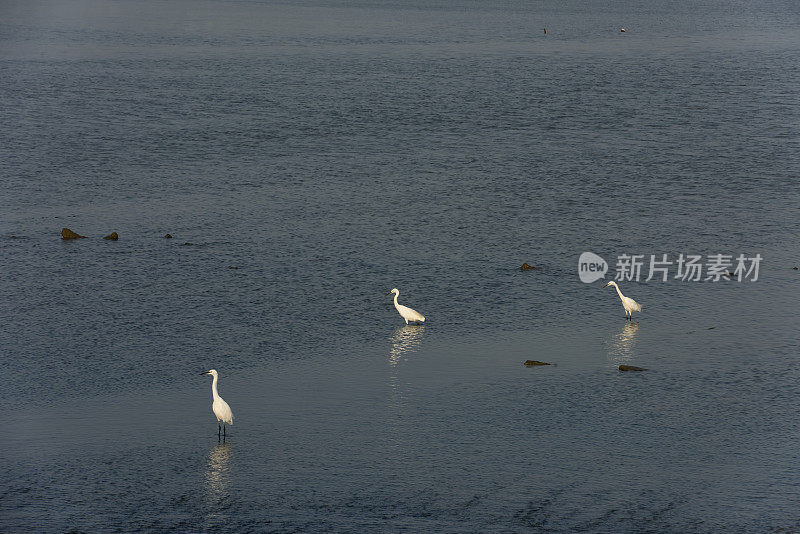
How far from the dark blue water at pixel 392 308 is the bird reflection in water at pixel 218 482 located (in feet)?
0.17

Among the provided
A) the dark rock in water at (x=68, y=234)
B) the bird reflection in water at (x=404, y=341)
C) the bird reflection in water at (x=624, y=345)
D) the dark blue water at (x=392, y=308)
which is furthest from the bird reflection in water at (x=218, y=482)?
the dark rock in water at (x=68, y=234)

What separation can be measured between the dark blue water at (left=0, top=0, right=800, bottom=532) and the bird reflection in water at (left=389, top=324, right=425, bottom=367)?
0.07 m

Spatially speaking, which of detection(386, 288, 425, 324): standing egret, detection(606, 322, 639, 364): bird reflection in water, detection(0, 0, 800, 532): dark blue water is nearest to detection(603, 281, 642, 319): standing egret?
detection(606, 322, 639, 364): bird reflection in water

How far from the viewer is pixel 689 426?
15.5m

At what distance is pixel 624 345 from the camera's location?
18.8 m

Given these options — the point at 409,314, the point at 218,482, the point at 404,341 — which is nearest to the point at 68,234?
the point at 409,314

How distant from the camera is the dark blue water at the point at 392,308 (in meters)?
13.6

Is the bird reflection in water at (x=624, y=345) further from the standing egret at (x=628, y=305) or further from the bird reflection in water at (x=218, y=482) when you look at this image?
the bird reflection in water at (x=218, y=482)

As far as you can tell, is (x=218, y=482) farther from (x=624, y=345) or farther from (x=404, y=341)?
(x=624, y=345)

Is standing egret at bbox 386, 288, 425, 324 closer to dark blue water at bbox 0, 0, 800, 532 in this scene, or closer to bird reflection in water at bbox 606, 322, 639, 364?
dark blue water at bbox 0, 0, 800, 532

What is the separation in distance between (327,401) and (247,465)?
2457 mm

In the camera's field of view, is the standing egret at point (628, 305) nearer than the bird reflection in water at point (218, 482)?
No

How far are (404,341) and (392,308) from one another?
1.70 m

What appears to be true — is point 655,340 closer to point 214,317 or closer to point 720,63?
point 214,317
